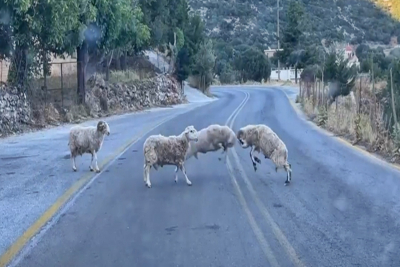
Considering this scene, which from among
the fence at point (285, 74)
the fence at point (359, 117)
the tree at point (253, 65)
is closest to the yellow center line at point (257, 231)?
the fence at point (359, 117)

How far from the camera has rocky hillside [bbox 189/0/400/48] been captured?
81.8m

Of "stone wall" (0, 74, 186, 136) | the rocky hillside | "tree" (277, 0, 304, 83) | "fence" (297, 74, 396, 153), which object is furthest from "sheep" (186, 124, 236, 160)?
"tree" (277, 0, 304, 83)

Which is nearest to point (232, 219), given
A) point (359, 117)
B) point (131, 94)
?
point (359, 117)

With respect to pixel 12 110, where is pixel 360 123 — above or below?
below

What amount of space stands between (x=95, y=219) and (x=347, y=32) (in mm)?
80017

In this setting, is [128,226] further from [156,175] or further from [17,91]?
[17,91]

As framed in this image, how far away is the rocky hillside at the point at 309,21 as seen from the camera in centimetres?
8175

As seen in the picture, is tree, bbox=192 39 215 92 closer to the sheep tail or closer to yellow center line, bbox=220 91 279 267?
the sheep tail

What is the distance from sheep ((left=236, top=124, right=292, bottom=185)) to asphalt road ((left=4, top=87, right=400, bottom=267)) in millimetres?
364

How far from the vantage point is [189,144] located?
1385 cm

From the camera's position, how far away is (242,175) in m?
15.0

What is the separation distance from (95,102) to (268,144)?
1057 inches

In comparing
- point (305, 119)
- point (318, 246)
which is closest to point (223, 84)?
point (305, 119)

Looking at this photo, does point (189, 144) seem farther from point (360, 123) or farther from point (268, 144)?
point (360, 123)
